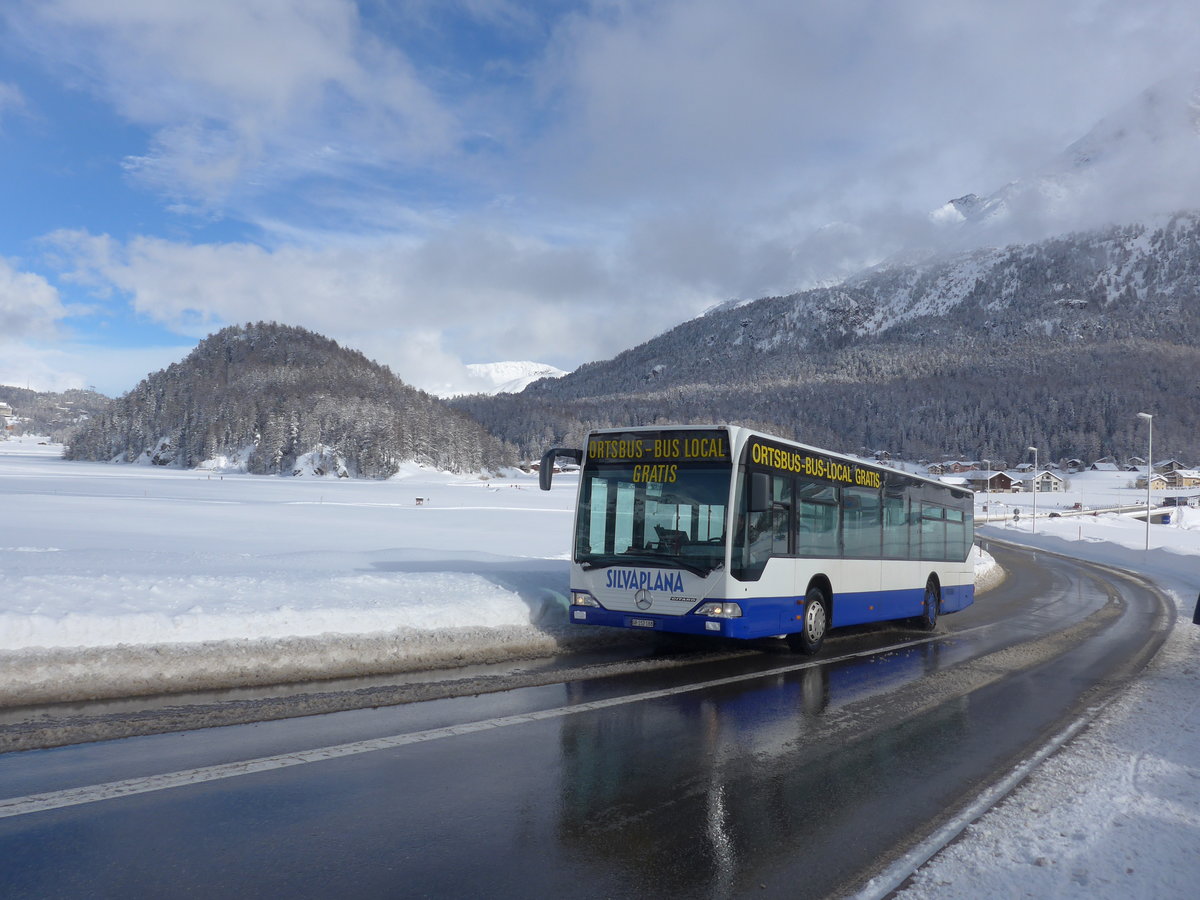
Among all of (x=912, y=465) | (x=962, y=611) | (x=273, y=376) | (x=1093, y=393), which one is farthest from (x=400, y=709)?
(x=1093, y=393)

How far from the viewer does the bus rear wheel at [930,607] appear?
52.7 ft

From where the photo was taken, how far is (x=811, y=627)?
1188 centimetres

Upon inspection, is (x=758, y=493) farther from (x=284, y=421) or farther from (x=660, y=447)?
(x=284, y=421)

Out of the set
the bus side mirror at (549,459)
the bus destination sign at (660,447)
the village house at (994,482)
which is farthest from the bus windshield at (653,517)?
the village house at (994,482)

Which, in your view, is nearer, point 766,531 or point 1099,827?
point 1099,827

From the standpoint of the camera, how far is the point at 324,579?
1167cm

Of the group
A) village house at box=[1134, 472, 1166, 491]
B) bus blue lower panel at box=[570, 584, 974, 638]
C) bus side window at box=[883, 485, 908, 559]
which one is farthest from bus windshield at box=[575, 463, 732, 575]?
village house at box=[1134, 472, 1166, 491]

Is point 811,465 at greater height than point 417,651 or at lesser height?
greater

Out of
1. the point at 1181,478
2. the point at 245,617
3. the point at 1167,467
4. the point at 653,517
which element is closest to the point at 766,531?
the point at 653,517

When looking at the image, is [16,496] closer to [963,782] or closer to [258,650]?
[258,650]

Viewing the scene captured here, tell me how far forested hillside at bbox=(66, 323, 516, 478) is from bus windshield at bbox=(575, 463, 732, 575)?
113174 mm

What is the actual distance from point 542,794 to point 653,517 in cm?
551

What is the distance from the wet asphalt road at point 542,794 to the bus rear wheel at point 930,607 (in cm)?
673

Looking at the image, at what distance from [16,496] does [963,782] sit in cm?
4852
